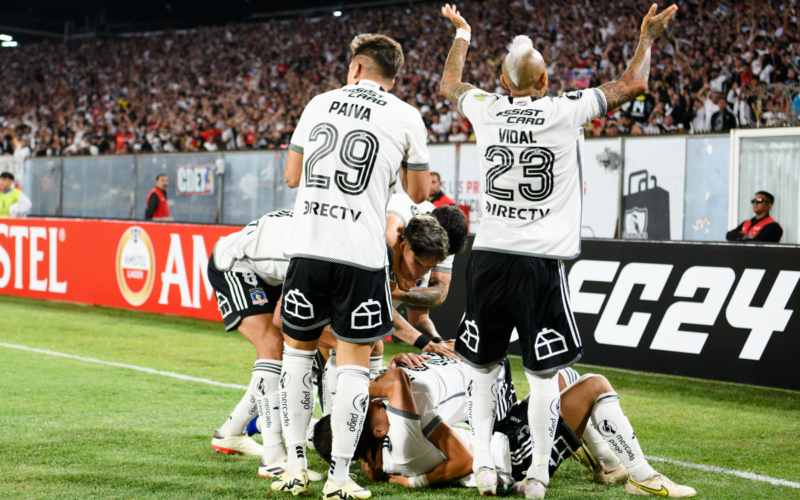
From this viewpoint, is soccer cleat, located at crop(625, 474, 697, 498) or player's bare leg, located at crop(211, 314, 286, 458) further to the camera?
player's bare leg, located at crop(211, 314, 286, 458)

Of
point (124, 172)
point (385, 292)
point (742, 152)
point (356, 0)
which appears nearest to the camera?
point (385, 292)

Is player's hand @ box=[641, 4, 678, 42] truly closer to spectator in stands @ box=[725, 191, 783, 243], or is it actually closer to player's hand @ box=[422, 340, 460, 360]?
player's hand @ box=[422, 340, 460, 360]

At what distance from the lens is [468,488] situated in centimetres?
372

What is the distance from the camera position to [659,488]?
11.6ft

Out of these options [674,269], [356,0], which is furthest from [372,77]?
[356,0]

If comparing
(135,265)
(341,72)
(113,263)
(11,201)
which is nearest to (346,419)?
(135,265)

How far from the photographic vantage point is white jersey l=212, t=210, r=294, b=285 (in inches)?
162

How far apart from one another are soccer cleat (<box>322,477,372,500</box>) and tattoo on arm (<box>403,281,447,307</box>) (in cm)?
124

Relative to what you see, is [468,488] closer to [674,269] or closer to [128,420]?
[128,420]

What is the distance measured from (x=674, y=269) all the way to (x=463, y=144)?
4705mm

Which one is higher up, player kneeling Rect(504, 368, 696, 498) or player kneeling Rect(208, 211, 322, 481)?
player kneeling Rect(208, 211, 322, 481)

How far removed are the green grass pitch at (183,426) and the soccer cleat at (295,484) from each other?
0.46ft

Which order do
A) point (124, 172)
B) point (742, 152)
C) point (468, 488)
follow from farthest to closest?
point (124, 172)
point (742, 152)
point (468, 488)

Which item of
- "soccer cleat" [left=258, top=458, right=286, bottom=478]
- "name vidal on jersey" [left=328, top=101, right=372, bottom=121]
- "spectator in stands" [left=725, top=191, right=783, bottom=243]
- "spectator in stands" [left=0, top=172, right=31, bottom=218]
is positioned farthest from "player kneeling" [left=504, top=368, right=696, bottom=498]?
"spectator in stands" [left=0, top=172, right=31, bottom=218]
